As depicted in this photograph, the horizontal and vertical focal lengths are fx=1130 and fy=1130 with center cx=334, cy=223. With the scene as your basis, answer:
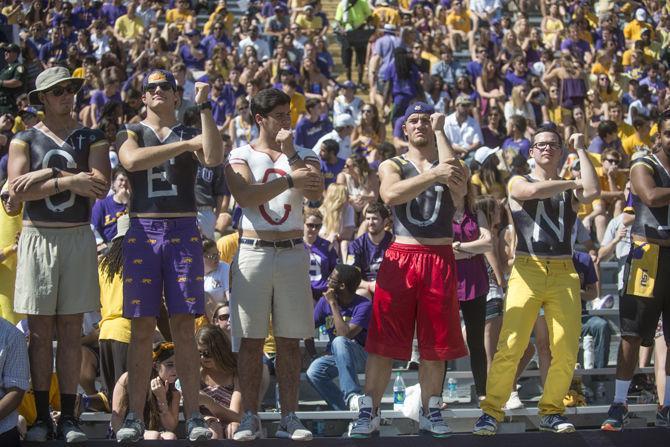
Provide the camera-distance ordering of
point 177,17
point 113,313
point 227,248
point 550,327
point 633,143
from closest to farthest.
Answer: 1. point 550,327
2. point 113,313
3. point 227,248
4. point 633,143
5. point 177,17

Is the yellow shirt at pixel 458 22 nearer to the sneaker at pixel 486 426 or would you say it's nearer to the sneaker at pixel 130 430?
the sneaker at pixel 486 426

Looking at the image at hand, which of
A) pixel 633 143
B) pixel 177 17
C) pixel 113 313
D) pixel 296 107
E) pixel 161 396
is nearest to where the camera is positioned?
pixel 161 396

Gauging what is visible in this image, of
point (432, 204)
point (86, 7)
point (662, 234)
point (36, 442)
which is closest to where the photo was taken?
point (36, 442)

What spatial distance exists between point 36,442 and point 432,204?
269cm

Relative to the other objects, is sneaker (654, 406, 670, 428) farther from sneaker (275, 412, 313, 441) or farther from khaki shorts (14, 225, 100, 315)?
khaki shorts (14, 225, 100, 315)

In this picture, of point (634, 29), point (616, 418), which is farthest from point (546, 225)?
point (634, 29)

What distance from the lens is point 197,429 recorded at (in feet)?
20.9

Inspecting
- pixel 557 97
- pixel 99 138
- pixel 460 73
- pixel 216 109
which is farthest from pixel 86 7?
pixel 99 138

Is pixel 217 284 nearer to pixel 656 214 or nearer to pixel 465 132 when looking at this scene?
pixel 656 214

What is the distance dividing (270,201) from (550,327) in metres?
1.92

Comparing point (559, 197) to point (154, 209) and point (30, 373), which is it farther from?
point (30, 373)

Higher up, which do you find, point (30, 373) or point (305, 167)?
point (305, 167)

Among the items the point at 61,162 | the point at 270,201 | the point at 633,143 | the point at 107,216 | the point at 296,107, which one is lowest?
the point at 107,216

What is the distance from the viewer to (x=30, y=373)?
6.67 m
